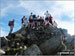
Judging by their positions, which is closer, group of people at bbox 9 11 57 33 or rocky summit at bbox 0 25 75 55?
rocky summit at bbox 0 25 75 55

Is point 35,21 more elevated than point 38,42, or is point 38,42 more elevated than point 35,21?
point 35,21

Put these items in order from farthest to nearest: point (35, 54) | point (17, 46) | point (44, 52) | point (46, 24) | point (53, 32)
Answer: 1. point (46, 24)
2. point (53, 32)
3. point (17, 46)
4. point (44, 52)
5. point (35, 54)

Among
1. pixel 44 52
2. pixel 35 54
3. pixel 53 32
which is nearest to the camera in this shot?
pixel 35 54

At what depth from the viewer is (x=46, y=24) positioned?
2548cm

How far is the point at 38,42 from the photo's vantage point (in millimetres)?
22516

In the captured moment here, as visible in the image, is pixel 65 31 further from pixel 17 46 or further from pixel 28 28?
pixel 17 46

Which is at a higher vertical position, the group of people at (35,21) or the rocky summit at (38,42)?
the group of people at (35,21)

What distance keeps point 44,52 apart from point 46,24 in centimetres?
767

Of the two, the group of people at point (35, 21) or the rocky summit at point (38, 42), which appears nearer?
the rocky summit at point (38, 42)

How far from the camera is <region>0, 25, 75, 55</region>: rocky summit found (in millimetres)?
18469

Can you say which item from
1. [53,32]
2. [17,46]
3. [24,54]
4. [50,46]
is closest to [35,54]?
[24,54]

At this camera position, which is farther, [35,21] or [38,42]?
[35,21]

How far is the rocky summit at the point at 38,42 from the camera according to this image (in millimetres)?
18469

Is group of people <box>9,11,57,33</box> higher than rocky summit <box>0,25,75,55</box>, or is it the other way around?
group of people <box>9,11,57,33</box>
